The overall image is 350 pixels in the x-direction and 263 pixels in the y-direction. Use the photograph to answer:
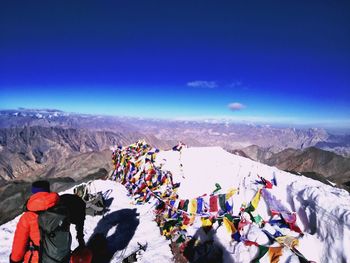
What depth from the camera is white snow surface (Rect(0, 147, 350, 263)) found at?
649 cm

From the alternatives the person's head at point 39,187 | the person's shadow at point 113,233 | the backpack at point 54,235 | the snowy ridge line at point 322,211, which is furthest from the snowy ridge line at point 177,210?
the person's head at point 39,187

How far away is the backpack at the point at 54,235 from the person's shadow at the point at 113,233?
149 inches

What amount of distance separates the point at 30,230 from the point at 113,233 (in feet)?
22.5

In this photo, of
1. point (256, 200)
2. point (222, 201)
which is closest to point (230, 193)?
point (222, 201)

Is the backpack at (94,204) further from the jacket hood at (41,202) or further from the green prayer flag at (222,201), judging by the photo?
the jacket hood at (41,202)

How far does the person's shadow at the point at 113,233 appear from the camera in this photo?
8.21 m

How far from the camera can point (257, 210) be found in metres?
8.92

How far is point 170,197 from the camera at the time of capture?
44.3 ft

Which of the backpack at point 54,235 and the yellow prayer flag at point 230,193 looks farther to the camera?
the yellow prayer flag at point 230,193

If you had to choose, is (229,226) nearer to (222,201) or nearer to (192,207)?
(222,201)

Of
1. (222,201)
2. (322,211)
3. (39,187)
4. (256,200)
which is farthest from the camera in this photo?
(222,201)

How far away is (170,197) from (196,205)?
3559 millimetres

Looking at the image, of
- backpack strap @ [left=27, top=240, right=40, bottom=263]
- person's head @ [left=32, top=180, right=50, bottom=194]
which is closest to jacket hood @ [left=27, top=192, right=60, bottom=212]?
person's head @ [left=32, top=180, right=50, bottom=194]

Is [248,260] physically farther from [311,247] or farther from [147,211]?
[147,211]
